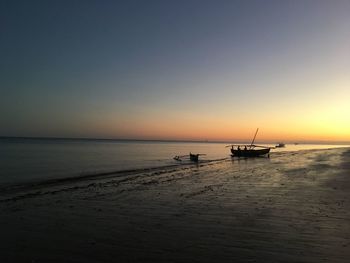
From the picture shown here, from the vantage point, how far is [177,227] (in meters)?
12.9

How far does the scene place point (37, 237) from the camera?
11.5 metres

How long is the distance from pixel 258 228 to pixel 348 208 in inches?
240

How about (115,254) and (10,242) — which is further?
(10,242)

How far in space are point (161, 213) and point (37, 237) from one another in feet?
18.4

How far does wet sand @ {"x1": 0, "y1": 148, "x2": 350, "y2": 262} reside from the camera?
9609 mm

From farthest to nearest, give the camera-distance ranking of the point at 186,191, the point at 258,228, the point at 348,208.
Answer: the point at 186,191 → the point at 348,208 → the point at 258,228

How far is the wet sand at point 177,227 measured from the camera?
31.5 ft

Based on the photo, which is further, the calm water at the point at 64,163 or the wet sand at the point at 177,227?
the calm water at the point at 64,163

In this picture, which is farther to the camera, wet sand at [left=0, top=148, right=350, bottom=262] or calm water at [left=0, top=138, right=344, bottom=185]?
calm water at [left=0, top=138, right=344, bottom=185]

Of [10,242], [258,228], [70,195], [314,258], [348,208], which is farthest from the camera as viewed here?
[70,195]

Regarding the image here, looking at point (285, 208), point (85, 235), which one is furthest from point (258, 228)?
point (85, 235)

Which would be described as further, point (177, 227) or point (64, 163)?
point (64, 163)

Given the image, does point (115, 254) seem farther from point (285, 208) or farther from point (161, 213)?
point (285, 208)

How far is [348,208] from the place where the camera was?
16375 millimetres
